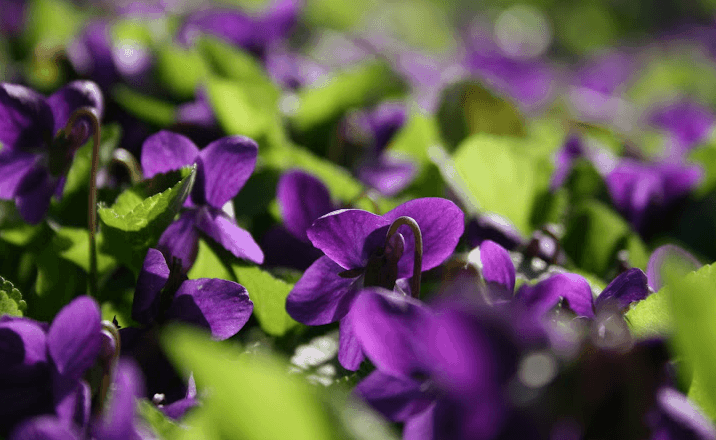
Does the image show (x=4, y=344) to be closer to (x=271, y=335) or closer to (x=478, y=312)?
(x=271, y=335)

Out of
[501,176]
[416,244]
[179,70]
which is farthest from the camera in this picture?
[179,70]

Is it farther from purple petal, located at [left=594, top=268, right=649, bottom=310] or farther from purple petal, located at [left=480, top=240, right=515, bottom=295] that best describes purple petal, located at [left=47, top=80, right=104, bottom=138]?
purple petal, located at [left=594, top=268, right=649, bottom=310]

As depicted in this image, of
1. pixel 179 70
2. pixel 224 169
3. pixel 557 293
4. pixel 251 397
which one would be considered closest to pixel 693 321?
pixel 557 293

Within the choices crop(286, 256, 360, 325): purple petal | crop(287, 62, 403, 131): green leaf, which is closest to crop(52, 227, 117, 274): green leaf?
crop(286, 256, 360, 325): purple petal

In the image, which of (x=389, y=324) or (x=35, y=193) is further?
(x=35, y=193)

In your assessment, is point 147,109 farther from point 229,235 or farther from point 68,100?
point 229,235

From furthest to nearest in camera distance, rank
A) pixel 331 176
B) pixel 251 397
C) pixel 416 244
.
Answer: pixel 331 176 → pixel 416 244 → pixel 251 397
